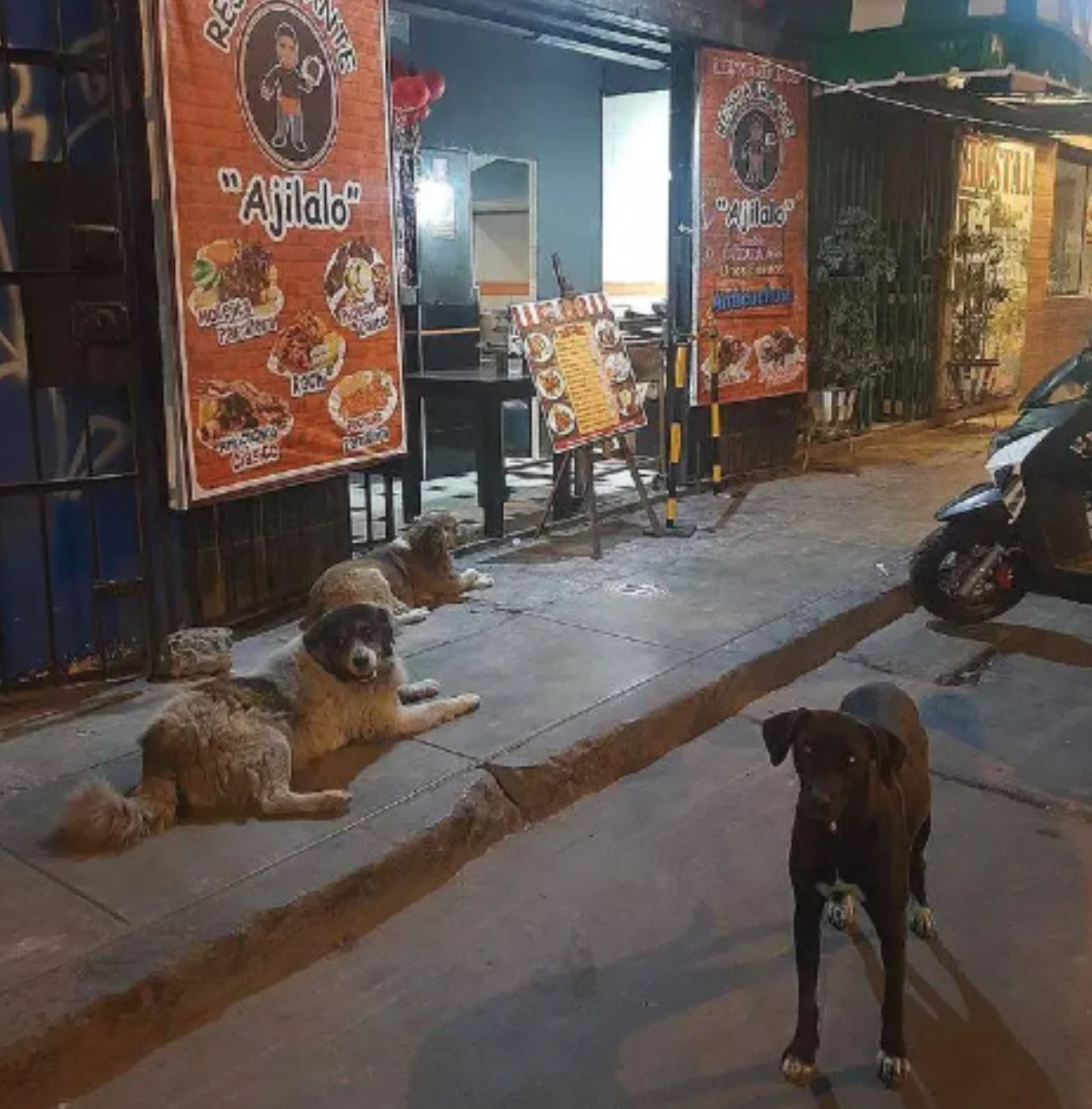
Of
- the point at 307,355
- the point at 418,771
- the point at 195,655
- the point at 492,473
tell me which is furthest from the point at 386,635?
the point at 492,473

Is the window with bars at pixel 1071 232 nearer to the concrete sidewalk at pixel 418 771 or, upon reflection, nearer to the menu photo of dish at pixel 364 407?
the concrete sidewalk at pixel 418 771

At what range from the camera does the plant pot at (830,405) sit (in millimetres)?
11258

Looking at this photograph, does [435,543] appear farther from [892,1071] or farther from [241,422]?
[892,1071]

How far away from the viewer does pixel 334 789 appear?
4.47m

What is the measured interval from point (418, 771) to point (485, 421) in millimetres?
4536

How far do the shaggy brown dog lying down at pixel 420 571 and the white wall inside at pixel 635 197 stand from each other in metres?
7.13

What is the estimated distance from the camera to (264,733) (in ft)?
14.2

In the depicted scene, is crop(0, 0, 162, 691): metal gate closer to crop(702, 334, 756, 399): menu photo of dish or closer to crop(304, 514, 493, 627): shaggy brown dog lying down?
crop(304, 514, 493, 627): shaggy brown dog lying down

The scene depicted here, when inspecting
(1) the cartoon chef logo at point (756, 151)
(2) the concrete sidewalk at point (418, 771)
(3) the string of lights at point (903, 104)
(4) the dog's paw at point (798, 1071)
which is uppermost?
(3) the string of lights at point (903, 104)

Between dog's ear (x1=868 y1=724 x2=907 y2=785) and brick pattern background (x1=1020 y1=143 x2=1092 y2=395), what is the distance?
14.3m

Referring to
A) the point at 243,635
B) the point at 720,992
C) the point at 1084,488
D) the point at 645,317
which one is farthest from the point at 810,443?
the point at 720,992

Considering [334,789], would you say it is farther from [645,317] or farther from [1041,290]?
[1041,290]

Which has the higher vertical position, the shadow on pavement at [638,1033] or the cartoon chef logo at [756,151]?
the cartoon chef logo at [756,151]

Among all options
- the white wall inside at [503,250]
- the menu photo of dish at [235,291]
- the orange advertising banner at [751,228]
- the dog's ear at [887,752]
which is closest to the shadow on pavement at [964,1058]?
the dog's ear at [887,752]
